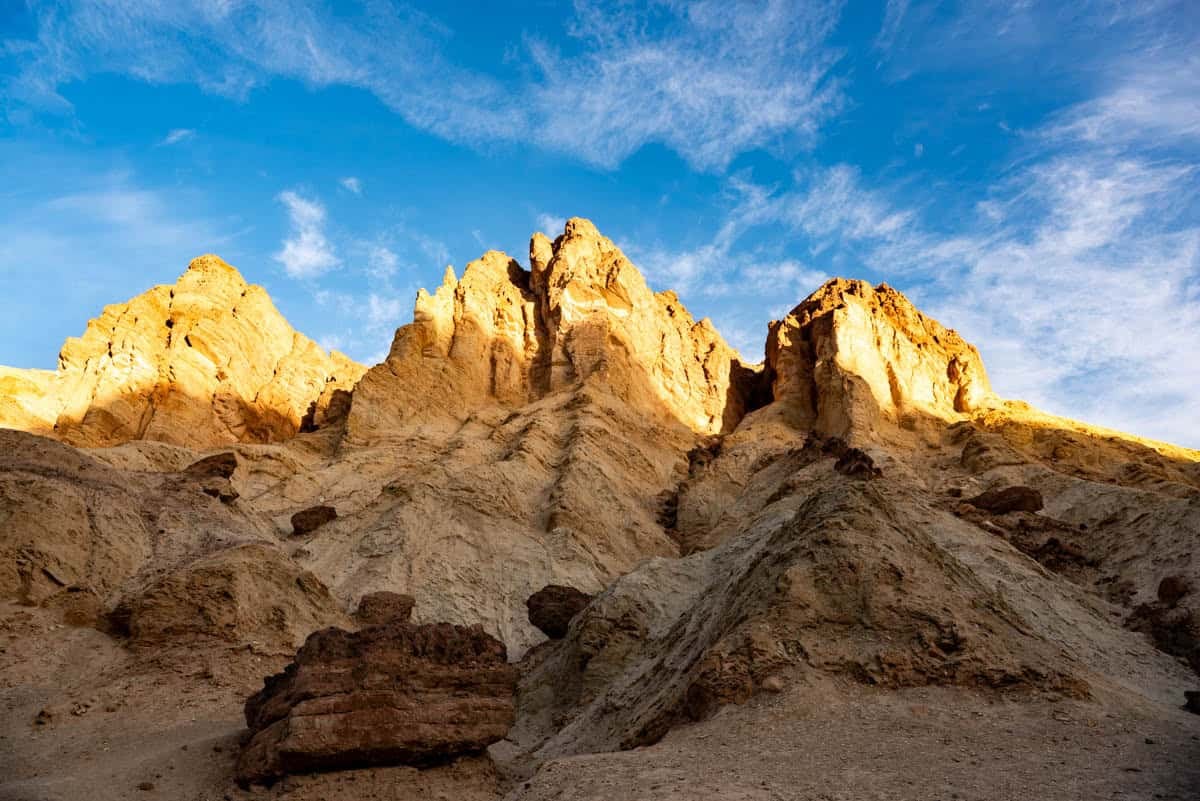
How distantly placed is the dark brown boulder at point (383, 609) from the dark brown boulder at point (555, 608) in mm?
3887

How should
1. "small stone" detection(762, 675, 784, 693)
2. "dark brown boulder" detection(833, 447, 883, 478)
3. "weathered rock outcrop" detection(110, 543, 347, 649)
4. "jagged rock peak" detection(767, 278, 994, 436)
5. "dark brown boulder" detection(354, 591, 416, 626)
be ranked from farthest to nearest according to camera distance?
"jagged rock peak" detection(767, 278, 994, 436) < "dark brown boulder" detection(833, 447, 883, 478) < "dark brown boulder" detection(354, 591, 416, 626) < "weathered rock outcrop" detection(110, 543, 347, 649) < "small stone" detection(762, 675, 784, 693)

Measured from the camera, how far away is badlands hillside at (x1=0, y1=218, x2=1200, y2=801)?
12.0 m

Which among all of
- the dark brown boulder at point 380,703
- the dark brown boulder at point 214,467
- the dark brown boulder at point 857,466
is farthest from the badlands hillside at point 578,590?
the dark brown boulder at point 214,467

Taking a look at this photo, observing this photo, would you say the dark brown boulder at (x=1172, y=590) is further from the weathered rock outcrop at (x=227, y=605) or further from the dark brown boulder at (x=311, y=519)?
the dark brown boulder at (x=311, y=519)

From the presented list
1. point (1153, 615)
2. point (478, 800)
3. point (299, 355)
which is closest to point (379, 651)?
point (478, 800)

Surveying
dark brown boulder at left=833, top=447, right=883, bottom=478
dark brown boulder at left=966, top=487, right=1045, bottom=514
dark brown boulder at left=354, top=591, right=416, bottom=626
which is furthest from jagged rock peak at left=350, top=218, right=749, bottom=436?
dark brown boulder at left=966, top=487, right=1045, bottom=514

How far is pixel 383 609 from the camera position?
25.4m

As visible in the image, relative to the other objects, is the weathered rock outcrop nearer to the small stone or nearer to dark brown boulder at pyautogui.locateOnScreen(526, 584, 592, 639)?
dark brown boulder at pyautogui.locateOnScreen(526, 584, 592, 639)

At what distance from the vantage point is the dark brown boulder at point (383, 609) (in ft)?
81.4

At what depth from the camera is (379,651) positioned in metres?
13.1

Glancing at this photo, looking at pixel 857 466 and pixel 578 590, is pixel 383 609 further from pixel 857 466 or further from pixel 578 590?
pixel 857 466

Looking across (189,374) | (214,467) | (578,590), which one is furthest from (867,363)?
(189,374)

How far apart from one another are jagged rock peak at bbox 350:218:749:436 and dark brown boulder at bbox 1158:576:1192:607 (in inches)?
1394

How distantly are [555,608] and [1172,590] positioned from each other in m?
16.8
